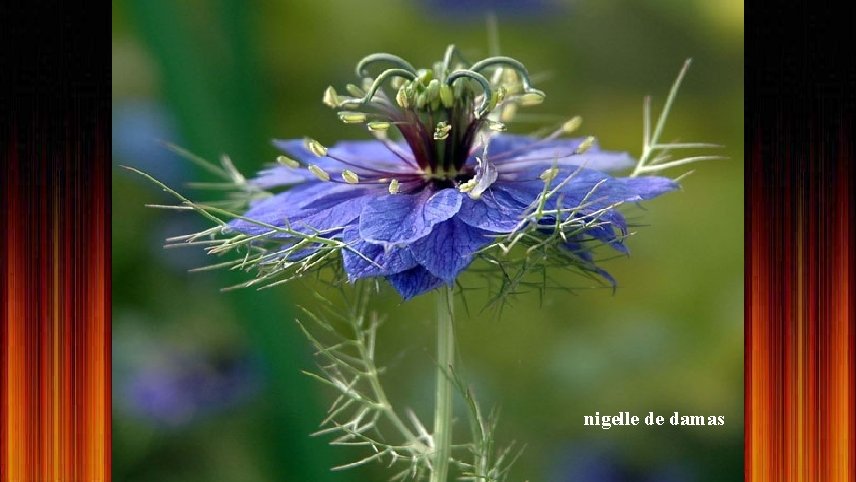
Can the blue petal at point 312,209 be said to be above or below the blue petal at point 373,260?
above

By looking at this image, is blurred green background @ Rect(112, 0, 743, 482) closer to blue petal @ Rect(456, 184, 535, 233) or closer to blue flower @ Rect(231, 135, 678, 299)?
blue flower @ Rect(231, 135, 678, 299)

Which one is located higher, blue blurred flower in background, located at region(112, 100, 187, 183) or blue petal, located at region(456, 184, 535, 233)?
blue blurred flower in background, located at region(112, 100, 187, 183)

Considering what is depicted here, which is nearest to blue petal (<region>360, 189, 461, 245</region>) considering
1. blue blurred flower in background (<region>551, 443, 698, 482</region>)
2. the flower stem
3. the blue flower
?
the blue flower

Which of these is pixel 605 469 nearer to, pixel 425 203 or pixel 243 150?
pixel 243 150
